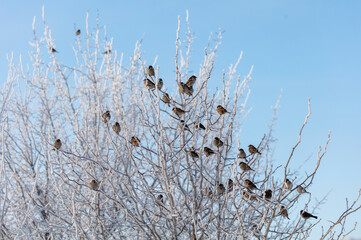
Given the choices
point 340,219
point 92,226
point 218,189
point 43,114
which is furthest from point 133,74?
point 340,219

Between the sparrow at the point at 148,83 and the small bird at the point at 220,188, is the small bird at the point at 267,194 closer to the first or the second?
the small bird at the point at 220,188

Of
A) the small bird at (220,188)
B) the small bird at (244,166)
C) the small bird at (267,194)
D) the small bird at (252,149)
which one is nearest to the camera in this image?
the small bird at (267,194)

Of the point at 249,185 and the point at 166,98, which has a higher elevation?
the point at 166,98

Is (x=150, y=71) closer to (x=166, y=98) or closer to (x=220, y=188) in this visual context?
(x=166, y=98)

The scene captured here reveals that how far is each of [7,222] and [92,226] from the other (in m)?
3.01

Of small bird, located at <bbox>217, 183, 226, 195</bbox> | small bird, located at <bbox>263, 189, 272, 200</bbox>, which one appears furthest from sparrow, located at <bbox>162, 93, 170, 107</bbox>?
small bird, located at <bbox>263, 189, 272, 200</bbox>

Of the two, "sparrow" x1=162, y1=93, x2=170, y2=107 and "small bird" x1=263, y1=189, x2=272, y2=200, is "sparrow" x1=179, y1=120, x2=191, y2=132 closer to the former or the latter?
"sparrow" x1=162, y1=93, x2=170, y2=107

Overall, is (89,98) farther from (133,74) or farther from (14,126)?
(14,126)

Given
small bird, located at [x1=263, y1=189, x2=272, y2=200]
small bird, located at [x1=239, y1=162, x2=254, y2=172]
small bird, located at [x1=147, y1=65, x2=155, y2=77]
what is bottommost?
small bird, located at [x1=263, y1=189, x2=272, y2=200]

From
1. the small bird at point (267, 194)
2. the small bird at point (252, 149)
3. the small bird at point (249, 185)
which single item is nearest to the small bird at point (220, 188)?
the small bird at point (249, 185)

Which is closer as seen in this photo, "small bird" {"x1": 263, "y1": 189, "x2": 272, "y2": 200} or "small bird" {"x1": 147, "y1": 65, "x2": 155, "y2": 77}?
"small bird" {"x1": 263, "y1": 189, "x2": 272, "y2": 200}

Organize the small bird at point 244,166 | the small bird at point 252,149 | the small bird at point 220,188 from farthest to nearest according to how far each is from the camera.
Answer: the small bird at point 252,149 → the small bird at point 244,166 → the small bird at point 220,188

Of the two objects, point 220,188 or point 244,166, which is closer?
point 220,188

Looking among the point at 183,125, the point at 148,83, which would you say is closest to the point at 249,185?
the point at 183,125
